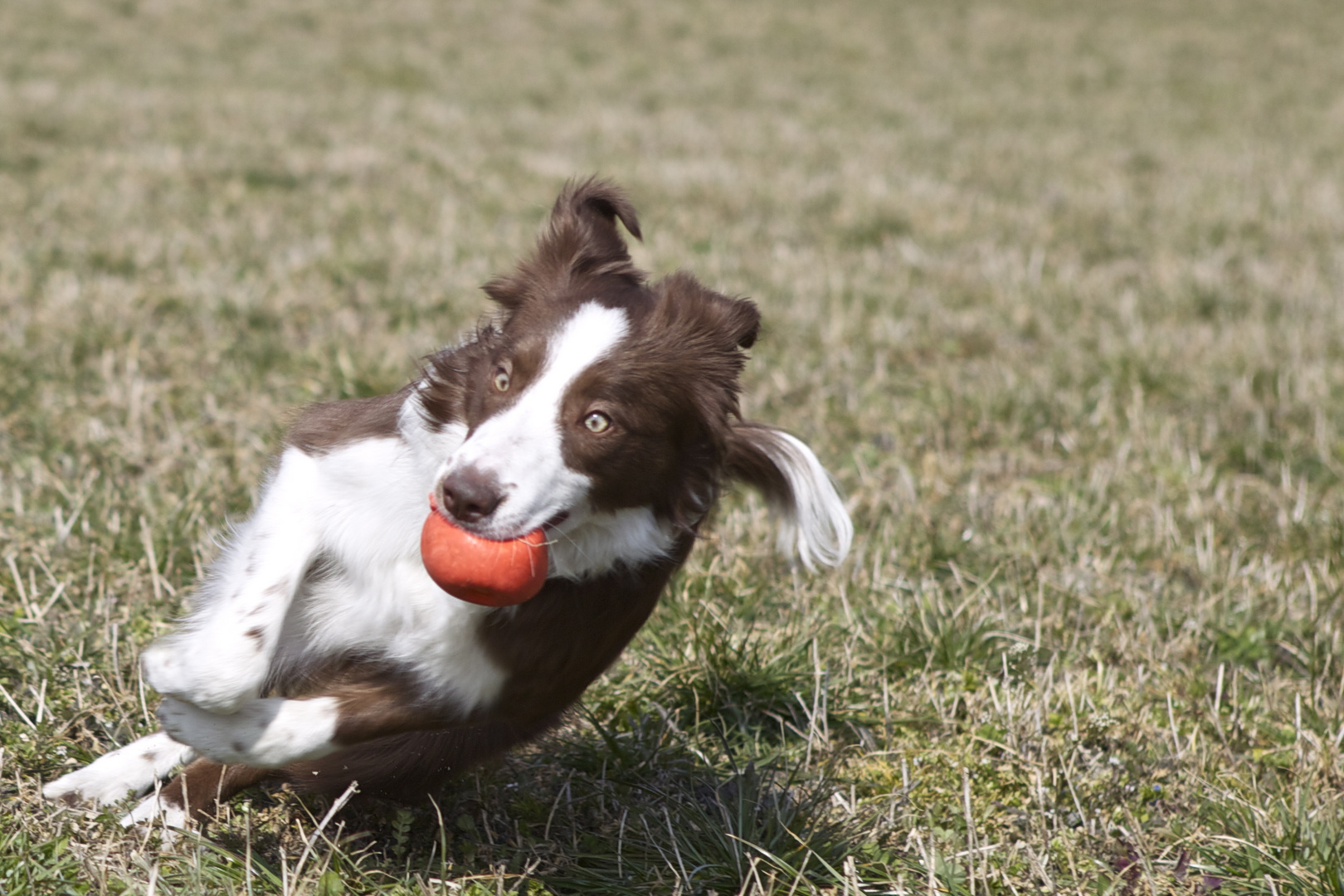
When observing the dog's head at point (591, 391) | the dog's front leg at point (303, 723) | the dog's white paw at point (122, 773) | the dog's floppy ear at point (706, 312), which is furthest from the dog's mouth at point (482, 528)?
the dog's white paw at point (122, 773)

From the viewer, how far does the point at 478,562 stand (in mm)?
2105

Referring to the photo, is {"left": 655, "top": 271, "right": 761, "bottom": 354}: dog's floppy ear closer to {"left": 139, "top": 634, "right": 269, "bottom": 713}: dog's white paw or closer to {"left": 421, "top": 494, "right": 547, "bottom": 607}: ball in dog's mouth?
{"left": 421, "top": 494, "right": 547, "bottom": 607}: ball in dog's mouth

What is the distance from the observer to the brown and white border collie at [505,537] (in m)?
2.29

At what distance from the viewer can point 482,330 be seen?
8.32 feet

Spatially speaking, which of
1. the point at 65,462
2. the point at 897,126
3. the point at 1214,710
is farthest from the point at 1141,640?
→ the point at 897,126

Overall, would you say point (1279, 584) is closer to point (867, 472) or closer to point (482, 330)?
point (867, 472)

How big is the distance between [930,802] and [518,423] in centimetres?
154

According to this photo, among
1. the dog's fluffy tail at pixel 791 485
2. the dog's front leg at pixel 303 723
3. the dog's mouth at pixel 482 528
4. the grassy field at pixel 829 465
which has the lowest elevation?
the grassy field at pixel 829 465

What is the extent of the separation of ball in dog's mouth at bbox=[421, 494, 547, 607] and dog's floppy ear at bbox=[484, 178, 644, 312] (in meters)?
0.57

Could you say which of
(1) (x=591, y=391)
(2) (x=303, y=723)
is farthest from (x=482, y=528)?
(2) (x=303, y=723)

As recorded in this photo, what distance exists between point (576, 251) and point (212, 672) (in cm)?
103

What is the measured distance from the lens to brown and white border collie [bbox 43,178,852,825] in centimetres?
229

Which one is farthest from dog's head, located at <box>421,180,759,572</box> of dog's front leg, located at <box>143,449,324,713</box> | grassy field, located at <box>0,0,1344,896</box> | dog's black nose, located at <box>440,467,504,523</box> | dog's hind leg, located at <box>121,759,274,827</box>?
dog's hind leg, located at <box>121,759,274,827</box>

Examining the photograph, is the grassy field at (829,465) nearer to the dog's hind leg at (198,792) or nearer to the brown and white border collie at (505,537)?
the dog's hind leg at (198,792)
